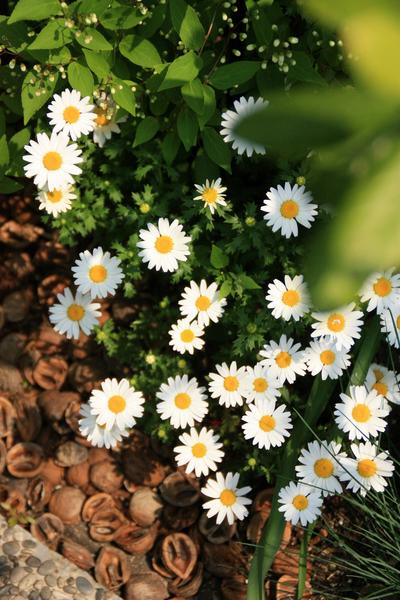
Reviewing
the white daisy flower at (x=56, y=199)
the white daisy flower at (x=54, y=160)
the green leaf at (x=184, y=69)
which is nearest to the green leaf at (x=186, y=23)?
the green leaf at (x=184, y=69)

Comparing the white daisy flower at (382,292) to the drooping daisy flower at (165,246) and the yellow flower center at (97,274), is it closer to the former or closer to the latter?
A: the drooping daisy flower at (165,246)

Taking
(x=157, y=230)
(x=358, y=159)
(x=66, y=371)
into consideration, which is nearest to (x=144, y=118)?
(x=157, y=230)

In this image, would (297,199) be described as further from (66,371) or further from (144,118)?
(66,371)

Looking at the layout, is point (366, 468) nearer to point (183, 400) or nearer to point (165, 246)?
point (183, 400)

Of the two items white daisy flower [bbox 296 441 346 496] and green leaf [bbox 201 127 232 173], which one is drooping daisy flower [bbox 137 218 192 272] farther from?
white daisy flower [bbox 296 441 346 496]

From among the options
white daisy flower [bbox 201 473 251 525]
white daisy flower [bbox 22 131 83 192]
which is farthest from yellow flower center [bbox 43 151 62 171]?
white daisy flower [bbox 201 473 251 525]

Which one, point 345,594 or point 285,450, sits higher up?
point 285,450
